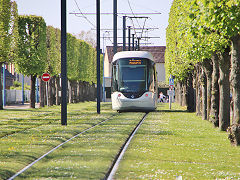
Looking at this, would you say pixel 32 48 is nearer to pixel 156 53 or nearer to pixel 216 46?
pixel 216 46

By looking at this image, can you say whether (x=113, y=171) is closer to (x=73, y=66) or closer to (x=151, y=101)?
(x=151, y=101)

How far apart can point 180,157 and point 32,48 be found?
31.6 metres

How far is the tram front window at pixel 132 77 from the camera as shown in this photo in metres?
31.5

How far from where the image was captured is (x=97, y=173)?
9.30m

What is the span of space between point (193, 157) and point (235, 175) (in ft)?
8.39

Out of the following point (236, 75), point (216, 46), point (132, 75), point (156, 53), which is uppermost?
point (156, 53)

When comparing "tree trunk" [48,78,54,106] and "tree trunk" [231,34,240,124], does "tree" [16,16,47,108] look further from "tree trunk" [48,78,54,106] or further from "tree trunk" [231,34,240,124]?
"tree trunk" [231,34,240,124]

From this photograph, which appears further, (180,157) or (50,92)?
(50,92)

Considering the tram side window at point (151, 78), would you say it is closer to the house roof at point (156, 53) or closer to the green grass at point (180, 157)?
the green grass at point (180, 157)

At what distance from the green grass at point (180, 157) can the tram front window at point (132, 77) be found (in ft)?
44.8

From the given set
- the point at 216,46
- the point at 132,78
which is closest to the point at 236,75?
the point at 216,46

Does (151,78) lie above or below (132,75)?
below

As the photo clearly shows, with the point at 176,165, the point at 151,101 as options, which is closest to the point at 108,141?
the point at 176,165

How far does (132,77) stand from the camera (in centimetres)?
3169
